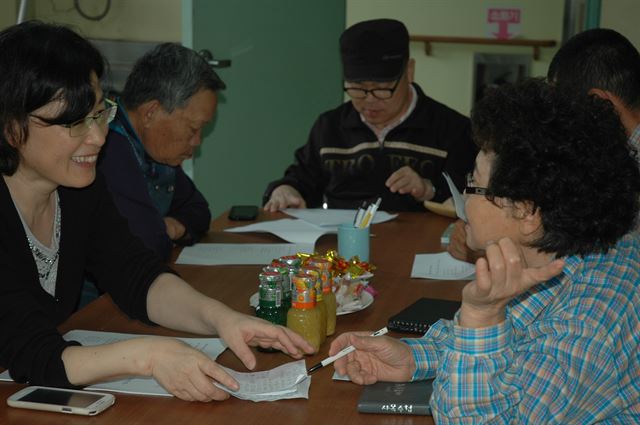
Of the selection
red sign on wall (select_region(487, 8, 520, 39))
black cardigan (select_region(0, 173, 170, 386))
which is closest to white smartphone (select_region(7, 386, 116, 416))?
black cardigan (select_region(0, 173, 170, 386))

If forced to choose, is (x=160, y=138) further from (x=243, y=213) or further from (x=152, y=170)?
(x=243, y=213)

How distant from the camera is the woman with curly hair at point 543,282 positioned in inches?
46.1

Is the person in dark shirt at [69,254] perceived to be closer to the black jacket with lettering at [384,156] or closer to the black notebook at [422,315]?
the black notebook at [422,315]

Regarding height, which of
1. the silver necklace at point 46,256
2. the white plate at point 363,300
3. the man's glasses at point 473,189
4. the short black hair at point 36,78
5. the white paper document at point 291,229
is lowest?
the white paper document at point 291,229

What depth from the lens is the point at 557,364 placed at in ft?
3.84

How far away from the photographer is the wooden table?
4.28 ft

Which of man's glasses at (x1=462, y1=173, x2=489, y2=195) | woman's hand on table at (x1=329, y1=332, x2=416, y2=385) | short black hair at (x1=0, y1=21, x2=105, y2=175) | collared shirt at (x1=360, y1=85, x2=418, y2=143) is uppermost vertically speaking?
short black hair at (x1=0, y1=21, x2=105, y2=175)

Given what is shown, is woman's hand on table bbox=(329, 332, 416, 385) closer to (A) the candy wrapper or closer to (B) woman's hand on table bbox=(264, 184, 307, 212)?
(A) the candy wrapper

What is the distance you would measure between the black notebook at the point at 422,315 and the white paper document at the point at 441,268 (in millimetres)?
271

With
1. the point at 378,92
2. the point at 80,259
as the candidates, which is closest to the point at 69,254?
the point at 80,259

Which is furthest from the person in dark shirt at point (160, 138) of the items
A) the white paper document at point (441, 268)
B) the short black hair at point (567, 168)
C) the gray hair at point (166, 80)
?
the short black hair at point (567, 168)

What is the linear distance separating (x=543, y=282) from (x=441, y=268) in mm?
993

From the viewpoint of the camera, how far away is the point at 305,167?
335 centimetres

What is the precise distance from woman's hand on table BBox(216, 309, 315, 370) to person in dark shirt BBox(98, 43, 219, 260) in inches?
31.6
